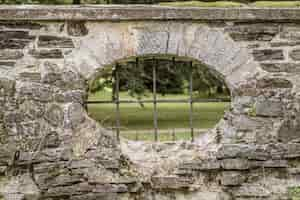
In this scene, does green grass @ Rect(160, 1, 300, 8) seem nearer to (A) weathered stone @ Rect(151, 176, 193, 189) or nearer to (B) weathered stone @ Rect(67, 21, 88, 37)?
(B) weathered stone @ Rect(67, 21, 88, 37)

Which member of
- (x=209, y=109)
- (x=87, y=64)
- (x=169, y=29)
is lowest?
(x=209, y=109)

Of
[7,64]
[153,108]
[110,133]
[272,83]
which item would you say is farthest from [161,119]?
[7,64]

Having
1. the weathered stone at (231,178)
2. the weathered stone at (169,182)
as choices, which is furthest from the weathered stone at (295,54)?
the weathered stone at (169,182)

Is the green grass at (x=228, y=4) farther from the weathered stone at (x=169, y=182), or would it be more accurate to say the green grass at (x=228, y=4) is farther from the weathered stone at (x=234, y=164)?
the weathered stone at (x=169, y=182)

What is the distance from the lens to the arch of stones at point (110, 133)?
4066 mm

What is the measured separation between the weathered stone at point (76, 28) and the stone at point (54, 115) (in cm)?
60

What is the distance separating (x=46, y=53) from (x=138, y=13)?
0.80 m

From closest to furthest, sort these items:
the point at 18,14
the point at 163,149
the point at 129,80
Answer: the point at 18,14 < the point at 163,149 < the point at 129,80

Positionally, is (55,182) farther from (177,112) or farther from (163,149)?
(177,112)

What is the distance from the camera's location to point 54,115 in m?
4.10

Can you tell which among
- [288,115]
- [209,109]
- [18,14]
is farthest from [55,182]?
[209,109]

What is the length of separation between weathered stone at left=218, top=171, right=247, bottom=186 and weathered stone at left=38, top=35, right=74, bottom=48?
1621mm

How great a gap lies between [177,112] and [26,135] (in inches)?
252

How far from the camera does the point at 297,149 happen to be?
13.8 feet
